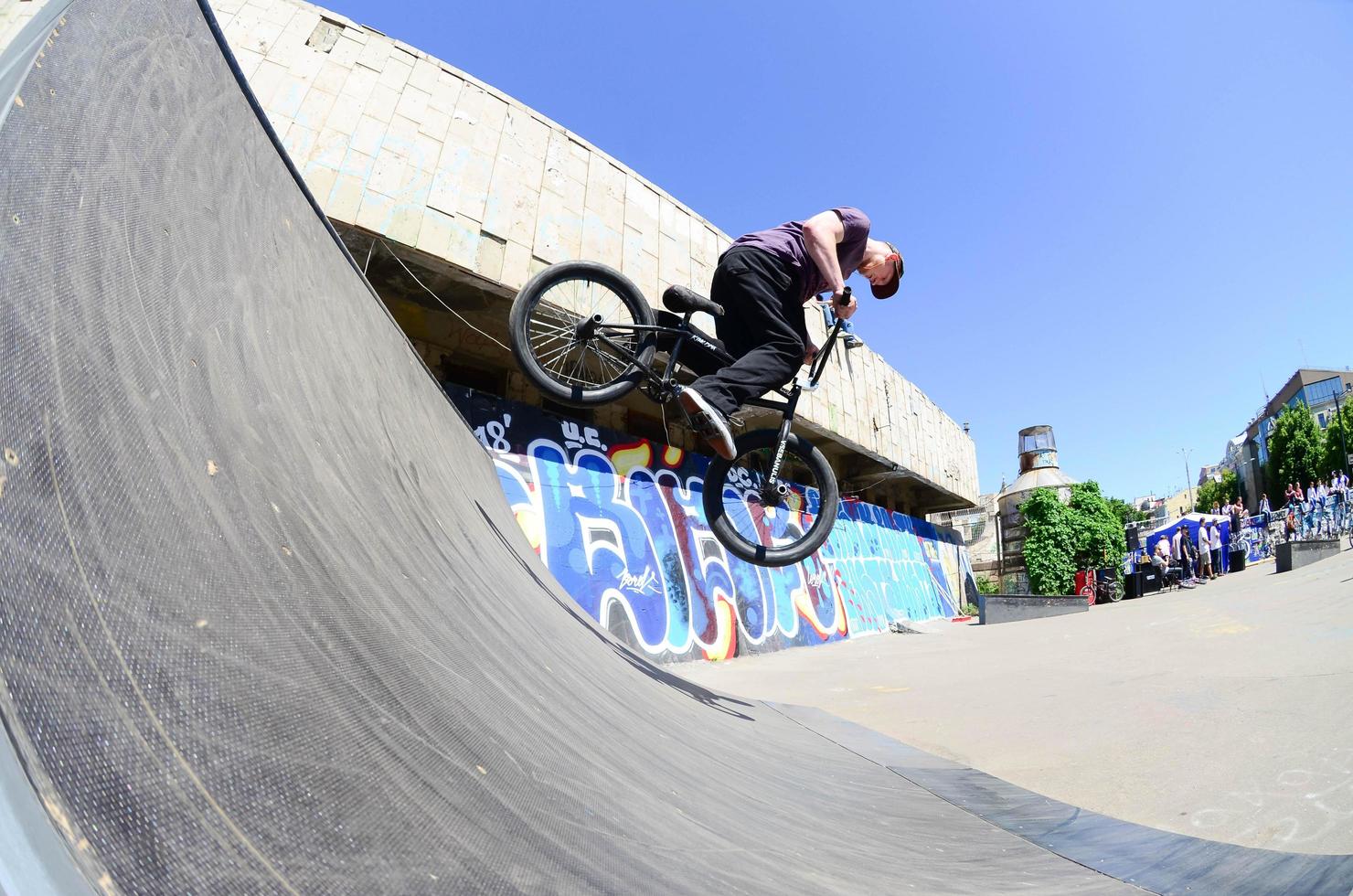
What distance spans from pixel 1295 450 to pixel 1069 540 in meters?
36.1

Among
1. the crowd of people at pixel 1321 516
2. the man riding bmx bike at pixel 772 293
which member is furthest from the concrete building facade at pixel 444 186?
the crowd of people at pixel 1321 516

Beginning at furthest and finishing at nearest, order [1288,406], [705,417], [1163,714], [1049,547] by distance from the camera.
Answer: [1288,406], [1049,547], [705,417], [1163,714]

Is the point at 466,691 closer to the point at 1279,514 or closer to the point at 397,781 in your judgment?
the point at 397,781

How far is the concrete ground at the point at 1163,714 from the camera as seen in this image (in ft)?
5.89

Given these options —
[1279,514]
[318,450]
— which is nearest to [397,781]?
[318,450]

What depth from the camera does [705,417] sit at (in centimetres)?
313

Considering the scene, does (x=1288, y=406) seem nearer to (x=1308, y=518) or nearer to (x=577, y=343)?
(x=1308, y=518)

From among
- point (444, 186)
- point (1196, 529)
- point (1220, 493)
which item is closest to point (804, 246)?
point (444, 186)

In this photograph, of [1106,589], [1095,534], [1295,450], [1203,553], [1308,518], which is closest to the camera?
[1203,553]

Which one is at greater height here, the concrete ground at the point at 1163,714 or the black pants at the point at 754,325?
the black pants at the point at 754,325

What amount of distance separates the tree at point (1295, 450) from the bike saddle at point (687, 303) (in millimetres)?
55430

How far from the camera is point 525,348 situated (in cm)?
347

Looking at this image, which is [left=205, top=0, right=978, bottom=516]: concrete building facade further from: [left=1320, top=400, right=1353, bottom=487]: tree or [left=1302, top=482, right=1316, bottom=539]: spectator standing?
[left=1320, top=400, right=1353, bottom=487]: tree

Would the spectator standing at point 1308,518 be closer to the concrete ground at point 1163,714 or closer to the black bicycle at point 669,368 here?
the concrete ground at point 1163,714
